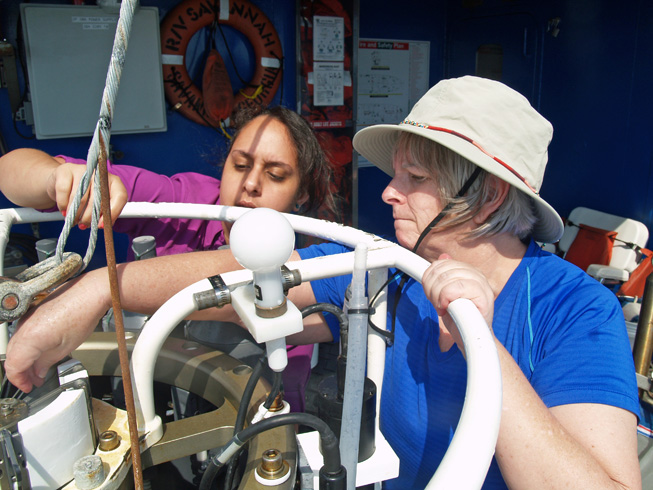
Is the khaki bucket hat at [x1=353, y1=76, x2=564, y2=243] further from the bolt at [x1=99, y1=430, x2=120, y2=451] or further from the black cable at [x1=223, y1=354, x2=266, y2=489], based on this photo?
the bolt at [x1=99, y1=430, x2=120, y2=451]

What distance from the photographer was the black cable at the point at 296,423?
0.60m

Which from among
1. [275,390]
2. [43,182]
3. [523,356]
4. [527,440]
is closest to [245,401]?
[275,390]

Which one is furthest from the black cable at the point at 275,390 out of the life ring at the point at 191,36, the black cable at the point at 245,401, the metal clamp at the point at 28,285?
the life ring at the point at 191,36

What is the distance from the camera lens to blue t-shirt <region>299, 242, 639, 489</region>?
2.77ft

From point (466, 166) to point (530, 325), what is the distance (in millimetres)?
351

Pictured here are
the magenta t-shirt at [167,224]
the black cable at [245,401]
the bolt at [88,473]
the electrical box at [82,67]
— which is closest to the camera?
the bolt at [88,473]

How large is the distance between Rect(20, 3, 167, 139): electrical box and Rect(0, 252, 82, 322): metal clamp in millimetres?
2125

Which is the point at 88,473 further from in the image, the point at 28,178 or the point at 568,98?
the point at 568,98

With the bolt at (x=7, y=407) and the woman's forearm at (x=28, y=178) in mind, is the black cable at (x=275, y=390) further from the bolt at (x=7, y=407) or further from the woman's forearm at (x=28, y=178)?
the woman's forearm at (x=28, y=178)

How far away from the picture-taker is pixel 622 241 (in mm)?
3035

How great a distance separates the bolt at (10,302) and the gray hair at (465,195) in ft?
2.59

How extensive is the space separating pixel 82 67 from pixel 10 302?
2.52 metres

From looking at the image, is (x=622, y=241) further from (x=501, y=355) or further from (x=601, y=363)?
(x=501, y=355)

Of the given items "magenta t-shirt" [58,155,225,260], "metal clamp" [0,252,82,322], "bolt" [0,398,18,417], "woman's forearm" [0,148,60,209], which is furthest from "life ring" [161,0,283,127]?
"bolt" [0,398,18,417]
